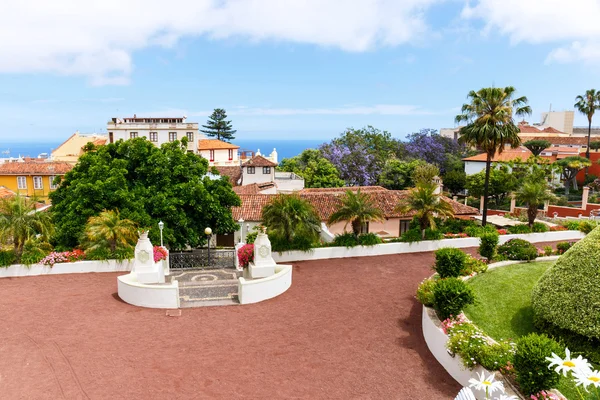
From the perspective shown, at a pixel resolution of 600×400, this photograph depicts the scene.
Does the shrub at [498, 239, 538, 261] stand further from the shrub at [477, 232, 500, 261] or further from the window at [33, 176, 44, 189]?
the window at [33, 176, 44, 189]

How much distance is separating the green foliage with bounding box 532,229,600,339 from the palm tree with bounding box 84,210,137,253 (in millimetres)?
13714

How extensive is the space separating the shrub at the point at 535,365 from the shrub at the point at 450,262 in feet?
18.4

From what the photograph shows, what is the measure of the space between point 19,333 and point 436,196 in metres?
16.2

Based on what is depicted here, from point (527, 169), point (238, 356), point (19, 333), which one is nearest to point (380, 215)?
point (238, 356)

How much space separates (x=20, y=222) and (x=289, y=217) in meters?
9.85

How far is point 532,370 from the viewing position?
295 inches

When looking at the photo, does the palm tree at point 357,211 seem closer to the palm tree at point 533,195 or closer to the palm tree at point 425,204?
the palm tree at point 425,204

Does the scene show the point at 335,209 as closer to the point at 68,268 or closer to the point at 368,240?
the point at 368,240

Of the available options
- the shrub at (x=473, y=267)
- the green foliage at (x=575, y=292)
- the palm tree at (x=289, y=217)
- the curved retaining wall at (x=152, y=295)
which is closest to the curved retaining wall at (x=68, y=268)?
the curved retaining wall at (x=152, y=295)

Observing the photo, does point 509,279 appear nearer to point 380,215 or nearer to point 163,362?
point 380,215

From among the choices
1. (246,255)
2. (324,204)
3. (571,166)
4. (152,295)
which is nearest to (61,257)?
(152,295)

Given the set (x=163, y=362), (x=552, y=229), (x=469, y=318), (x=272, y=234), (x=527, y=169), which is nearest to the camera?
(x=163, y=362)

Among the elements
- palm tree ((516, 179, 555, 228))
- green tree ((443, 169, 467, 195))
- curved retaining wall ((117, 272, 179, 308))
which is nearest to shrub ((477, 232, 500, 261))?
palm tree ((516, 179, 555, 228))

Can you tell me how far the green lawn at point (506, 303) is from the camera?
10.4 metres
